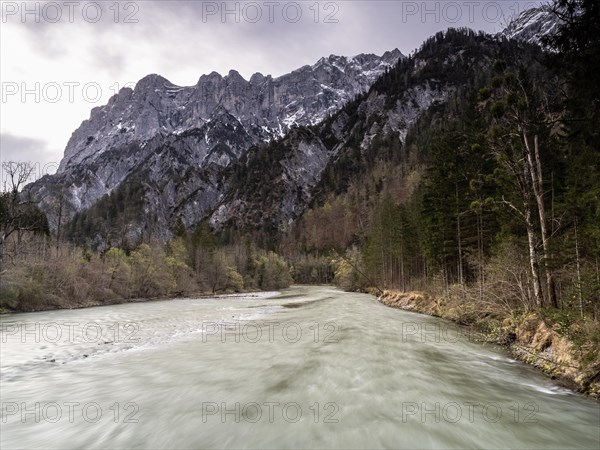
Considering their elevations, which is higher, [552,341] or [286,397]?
[552,341]

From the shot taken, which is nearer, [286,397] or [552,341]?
[286,397]

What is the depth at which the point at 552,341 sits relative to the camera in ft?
38.5

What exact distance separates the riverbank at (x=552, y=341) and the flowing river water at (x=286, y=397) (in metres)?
0.52

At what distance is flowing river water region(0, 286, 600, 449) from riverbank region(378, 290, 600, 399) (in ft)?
1.71

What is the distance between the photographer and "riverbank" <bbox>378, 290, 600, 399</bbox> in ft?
29.9

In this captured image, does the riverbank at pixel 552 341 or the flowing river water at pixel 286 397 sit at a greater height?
the riverbank at pixel 552 341

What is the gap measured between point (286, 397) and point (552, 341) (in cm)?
915

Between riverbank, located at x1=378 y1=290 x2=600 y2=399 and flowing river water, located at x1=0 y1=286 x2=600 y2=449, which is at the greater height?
riverbank, located at x1=378 y1=290 x2=600 y2=399

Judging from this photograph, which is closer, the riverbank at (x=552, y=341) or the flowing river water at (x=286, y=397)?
the flowing river water at (x=286, y=397)

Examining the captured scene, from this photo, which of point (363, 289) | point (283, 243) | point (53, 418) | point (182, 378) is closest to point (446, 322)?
Result: point (182, 378)

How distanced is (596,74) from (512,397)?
9.82 meters

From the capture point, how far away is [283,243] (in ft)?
644

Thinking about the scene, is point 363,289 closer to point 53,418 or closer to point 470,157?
point 470,157

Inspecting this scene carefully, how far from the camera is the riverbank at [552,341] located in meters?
9.12
